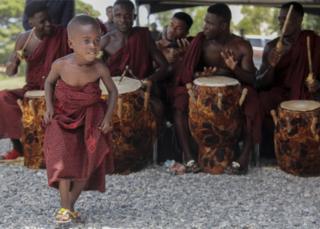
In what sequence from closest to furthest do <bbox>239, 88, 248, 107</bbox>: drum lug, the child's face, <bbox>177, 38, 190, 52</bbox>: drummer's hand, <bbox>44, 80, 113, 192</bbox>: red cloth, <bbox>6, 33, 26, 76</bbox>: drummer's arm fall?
the child's face, <bbox>44, 80, 113, 192</bbox>: red cloth, <bbox>239, 88, 248, 107</bbox>: drum lug, <bbox>6, 33, 26, 76</bbox>: drummer's arm, <bbox>177, 38, 190, 52</bbox>: drummer's hand

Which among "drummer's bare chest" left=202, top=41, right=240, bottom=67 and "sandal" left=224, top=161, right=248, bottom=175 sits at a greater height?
"drummer's bare chest" left=202, top=41, right=240, bottom=67

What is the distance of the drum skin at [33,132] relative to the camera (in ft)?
17.0

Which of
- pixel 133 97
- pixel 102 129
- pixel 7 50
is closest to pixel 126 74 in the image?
pixel 133 97

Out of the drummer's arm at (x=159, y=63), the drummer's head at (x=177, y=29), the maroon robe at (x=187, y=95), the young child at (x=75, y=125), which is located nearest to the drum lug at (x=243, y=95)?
the maroon robe at (x=187, y=95)

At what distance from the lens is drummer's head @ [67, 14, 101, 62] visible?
3.51 meters

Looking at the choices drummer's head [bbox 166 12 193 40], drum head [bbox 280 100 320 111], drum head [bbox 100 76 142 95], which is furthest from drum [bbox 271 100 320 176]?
drummer's head [bbox 166 12 193 40]

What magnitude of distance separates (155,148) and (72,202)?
1.83 m

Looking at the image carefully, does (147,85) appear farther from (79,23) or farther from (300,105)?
(79,23)

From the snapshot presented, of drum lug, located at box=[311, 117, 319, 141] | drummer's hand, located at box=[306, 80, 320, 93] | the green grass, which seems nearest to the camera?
drum lug, located at box=[311, 117, 319, 141]

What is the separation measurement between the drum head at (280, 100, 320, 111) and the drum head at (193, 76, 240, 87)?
41 cm

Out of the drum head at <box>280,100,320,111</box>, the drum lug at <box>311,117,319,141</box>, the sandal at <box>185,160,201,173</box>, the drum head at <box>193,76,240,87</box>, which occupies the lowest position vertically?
the sandal at <box>185,160,201,173</box>

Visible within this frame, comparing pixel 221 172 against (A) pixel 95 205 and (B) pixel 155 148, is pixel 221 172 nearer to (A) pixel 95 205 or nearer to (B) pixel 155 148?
(B) pixel 155 148

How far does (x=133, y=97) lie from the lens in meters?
5.01

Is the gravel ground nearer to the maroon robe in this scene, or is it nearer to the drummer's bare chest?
the maroon robe
